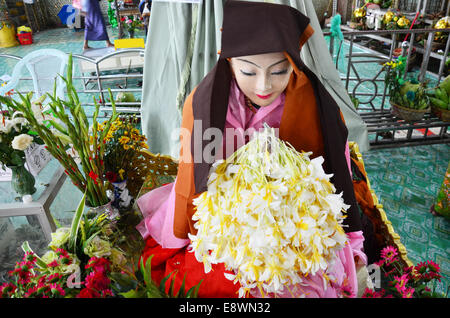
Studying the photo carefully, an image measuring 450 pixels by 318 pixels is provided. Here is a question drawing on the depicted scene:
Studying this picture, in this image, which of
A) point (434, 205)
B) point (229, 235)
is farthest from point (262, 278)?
point (434, 205)

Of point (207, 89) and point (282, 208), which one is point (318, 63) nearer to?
point (207, 89)

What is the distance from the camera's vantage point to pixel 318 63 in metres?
2.12

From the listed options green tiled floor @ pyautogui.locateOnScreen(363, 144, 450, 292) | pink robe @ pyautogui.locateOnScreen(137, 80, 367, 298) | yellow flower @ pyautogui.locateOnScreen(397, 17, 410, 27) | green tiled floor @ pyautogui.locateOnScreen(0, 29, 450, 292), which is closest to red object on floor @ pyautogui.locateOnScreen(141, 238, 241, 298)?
pink robe @ pyautogui.locateOnScreen(137, 80, 367, 298)

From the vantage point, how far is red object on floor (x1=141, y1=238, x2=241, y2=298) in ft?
3.45

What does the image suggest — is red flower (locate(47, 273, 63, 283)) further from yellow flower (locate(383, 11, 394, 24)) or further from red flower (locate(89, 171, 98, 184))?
yellow flower (locate(383, 11, 394, 24))

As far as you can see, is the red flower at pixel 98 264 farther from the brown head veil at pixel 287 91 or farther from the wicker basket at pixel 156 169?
the wicker basket at pixel 156 169

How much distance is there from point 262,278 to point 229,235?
0.46ft

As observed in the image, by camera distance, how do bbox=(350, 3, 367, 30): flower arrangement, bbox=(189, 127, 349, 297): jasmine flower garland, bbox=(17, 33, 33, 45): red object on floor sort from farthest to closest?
bbox=(17, 33, 33, 45): red object on floor
bbox=(350, 3, 367, 30): flower arrangement
bbox=(189, 127, 349, 297): jasmine flower garland

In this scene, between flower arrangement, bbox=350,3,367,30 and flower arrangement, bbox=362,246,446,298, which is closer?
flower arrangement, bbox=362,246,446,298

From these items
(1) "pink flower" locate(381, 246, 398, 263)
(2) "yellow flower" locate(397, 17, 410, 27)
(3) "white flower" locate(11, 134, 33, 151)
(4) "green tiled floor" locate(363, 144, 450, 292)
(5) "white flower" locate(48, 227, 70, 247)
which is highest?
(2) "yellow flower" locate(397, 17, 410, 27)

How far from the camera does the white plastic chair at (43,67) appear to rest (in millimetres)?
2645

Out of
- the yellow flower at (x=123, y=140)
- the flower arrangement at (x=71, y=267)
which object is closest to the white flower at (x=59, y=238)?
the flower arrangement at (x=71, y=267)

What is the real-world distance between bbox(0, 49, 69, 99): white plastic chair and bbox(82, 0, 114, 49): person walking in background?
104 inches

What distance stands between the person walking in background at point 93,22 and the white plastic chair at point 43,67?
8.68 feet
